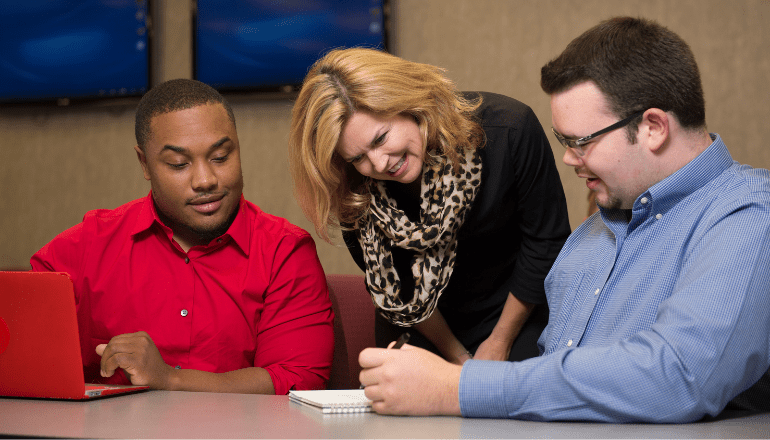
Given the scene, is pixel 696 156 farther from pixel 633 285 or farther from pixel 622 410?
pixel 622 410

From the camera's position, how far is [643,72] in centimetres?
114

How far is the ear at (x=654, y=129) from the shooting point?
113 cm

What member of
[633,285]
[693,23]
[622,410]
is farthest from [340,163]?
[693,23]

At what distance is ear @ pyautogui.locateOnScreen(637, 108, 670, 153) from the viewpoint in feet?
3.71

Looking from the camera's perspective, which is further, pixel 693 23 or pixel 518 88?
pixel 518 88

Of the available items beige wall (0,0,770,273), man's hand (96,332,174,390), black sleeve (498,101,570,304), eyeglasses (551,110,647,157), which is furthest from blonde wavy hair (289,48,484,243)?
beige wall (0,0,770,273)

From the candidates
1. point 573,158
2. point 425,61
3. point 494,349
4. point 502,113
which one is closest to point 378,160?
point 502,113

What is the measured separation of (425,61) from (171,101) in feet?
4.68

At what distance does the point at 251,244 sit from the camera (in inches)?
70.1

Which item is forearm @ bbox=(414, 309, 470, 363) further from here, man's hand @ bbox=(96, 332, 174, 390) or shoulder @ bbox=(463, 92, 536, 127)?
man's hand @ bbox=(96, 332, 174, 390)

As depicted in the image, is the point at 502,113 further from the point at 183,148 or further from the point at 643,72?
the point at 183,148

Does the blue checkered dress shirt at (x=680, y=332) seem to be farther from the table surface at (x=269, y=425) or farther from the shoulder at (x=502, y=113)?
the shoulder at (x=502, y=113)

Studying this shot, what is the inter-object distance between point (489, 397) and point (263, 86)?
229 centimetres

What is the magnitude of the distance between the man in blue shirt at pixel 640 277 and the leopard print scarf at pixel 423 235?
12.5 inches
